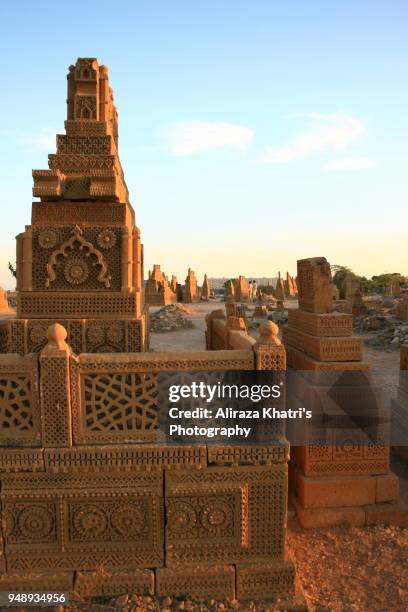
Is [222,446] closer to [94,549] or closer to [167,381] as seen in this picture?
[167,381]

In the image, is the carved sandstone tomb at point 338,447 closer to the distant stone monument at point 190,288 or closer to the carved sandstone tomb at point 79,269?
the carved sandstone tomb at point 79,269

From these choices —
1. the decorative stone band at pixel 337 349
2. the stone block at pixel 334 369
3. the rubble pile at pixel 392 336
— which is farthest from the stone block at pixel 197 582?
the rubble pile at pixel 392 336

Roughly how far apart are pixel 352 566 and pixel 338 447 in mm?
1363

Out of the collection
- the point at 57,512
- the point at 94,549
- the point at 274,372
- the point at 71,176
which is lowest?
the point at 94,549

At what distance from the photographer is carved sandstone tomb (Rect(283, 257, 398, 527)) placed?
16.5ft

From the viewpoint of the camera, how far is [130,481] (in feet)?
12.0

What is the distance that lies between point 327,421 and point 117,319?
2.94 metres

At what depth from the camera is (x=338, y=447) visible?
5191mm

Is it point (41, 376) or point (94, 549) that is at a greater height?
point (41, 376)

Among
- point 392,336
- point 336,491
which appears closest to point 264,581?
point 336,491

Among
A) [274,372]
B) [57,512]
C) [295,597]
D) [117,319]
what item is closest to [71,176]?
[117,319]

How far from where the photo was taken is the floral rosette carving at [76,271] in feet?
14.4

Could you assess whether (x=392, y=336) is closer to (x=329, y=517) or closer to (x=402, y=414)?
(x=402, y=414)

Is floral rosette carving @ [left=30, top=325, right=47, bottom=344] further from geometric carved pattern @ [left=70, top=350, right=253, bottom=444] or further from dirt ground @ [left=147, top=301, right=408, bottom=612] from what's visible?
dirt ground @ [left=147, top=301, right=408, bottom=612]
